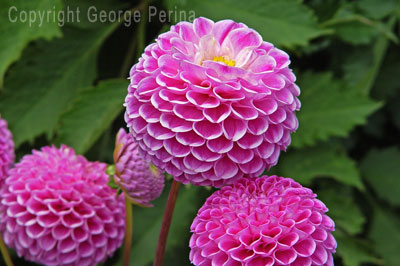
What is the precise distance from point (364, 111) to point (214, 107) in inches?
21.0

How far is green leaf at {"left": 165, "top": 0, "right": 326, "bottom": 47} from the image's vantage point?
2.65 ft

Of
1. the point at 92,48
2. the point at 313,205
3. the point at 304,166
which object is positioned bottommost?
the point at 304,166

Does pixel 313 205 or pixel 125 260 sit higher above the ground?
pixel 313 205

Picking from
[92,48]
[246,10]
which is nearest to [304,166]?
[246,10]

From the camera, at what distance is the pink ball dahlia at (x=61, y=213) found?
52 cm

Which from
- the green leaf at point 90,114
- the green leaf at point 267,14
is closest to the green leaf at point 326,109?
the green leaf at point 267,14

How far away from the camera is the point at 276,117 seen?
398 mm

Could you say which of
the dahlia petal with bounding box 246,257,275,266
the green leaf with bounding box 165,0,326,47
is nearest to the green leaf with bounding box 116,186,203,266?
the green leaf with bounding box 165,0,326,47

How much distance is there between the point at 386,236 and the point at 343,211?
0.16 m

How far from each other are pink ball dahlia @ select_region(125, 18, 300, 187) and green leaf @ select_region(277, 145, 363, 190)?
19.1 inches

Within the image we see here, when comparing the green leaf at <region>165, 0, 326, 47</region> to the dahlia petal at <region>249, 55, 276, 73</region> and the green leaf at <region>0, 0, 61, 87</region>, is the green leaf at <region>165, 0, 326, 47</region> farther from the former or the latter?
the dahlia petal at <region>249, 55, 276, 73</region>

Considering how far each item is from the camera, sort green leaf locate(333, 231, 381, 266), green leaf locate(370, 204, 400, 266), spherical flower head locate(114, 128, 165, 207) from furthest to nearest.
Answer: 1. green leaf locate(370, 204, 400, 266)
2. green leaf locate(333, 231, 381, 266)
3. spherical flower head locate(114, 128, 165, 207)

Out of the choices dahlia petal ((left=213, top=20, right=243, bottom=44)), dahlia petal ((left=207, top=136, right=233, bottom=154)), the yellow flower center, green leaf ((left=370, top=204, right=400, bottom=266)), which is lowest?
green leaf ((left=370, top=204, right=400, bottom=266))

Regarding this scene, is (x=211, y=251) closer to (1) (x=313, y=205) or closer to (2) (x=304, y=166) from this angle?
(1) (x=313, y=205)
